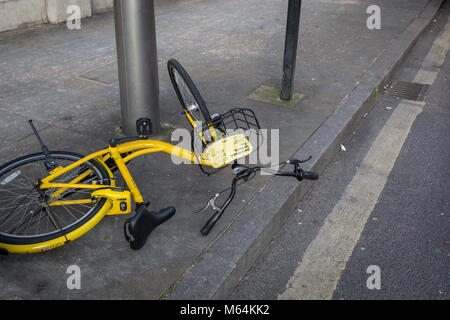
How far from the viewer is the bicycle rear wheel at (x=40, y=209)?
2.96 metres

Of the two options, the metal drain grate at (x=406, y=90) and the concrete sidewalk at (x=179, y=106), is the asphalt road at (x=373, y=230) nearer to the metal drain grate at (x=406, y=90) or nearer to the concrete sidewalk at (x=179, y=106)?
the concrete sidewalk at (x=179, y=106)

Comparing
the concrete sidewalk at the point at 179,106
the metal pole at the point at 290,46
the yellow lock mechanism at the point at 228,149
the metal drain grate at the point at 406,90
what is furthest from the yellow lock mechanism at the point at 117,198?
the metal drain grate at the point at 406,90

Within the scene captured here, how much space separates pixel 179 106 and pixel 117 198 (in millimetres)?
2389

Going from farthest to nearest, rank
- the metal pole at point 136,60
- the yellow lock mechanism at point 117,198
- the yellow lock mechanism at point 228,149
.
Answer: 1. the metal pole at point 136,60
2. the yellow lock mechanism at point 228,149
3. the yellow lock mechanism at point 117,198

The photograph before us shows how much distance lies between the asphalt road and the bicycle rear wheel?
130cm

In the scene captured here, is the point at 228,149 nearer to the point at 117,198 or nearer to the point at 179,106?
the point at 117,198

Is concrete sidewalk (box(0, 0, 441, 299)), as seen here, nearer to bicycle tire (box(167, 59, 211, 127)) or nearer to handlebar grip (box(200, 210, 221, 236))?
handlebar grip (box(200, 210, 221, 236))

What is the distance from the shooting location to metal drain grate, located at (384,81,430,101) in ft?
21.6

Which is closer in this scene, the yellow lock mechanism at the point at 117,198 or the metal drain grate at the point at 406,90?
the yellow lock mechanism at the point at 117,198

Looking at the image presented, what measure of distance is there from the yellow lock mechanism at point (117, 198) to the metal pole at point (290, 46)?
2966mm

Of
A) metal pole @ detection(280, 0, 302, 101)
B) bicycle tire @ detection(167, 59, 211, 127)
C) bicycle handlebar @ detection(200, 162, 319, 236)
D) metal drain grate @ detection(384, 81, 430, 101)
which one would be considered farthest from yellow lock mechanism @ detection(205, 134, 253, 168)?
metal drain grate @ detection(384, 81, 430, 101)

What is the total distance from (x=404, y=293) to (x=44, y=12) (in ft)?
27.3

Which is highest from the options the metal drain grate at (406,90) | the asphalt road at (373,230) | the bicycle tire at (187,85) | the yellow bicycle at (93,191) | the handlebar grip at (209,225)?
the bicycle tire at (187,85)

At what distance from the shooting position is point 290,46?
211 inches
